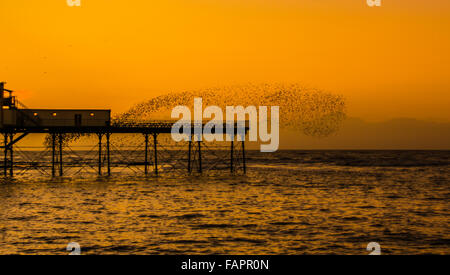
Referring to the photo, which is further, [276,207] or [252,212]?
[276,207]

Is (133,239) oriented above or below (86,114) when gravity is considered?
below

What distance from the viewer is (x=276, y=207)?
37.2 metres

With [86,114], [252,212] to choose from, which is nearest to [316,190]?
[252,212]

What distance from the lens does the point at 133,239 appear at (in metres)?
24.1

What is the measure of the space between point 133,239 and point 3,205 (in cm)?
1658

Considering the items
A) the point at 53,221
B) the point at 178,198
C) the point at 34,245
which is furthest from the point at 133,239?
the point at 178,198

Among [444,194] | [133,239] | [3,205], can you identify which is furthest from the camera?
[444,194]
